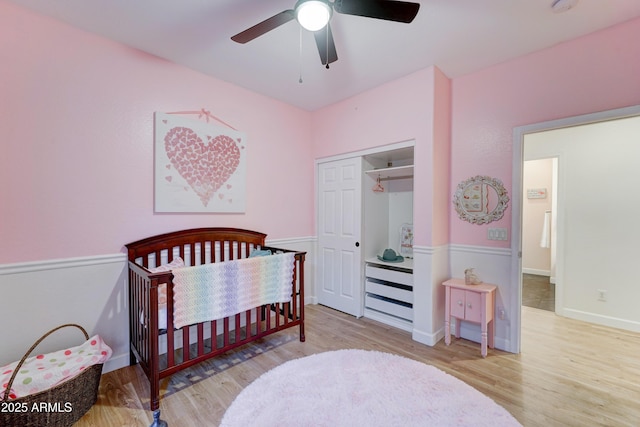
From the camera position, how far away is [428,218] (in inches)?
104

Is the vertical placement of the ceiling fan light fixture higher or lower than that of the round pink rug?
higher

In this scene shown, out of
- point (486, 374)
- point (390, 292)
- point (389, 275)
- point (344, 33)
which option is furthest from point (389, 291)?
point (344, 33)

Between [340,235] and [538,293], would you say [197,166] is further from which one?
[538,293]

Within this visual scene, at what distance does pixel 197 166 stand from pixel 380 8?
2.02 meters

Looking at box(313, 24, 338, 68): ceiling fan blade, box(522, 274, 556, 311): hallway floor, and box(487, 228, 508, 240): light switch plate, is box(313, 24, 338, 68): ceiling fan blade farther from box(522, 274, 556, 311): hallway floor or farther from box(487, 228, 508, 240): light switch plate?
box(522, 274, 556, 311): hallway floor

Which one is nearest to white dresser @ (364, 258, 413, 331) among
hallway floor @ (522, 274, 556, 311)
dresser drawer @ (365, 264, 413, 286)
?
dresser drawer @ (365, 264, 413, 286)

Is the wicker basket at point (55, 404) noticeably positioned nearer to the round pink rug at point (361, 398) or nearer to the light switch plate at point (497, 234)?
the round pink rug at point (361, 398)

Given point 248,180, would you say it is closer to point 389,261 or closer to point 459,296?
point 389,261

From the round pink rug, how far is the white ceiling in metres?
2.63

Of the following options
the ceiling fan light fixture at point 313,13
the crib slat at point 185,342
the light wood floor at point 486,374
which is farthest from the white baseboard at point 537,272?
the crib slat at point 185,342

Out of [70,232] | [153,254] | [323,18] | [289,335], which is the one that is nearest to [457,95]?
[323,18]

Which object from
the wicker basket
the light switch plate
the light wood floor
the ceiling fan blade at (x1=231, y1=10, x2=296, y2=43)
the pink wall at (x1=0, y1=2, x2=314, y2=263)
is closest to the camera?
the wicker basket

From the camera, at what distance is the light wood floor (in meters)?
1.71

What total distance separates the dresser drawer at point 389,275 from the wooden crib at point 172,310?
89 centimetres
